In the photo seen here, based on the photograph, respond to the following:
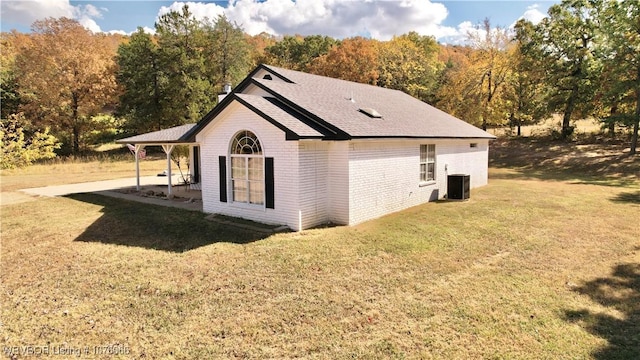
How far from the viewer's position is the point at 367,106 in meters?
15.1

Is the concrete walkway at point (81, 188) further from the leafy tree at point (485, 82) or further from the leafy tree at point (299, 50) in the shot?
the leafy tree at point (299, 50)

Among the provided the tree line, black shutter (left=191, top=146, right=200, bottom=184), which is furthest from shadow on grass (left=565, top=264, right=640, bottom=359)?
the tree line

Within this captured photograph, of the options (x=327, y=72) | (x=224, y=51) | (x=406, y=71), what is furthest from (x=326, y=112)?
(x=224, y=51)

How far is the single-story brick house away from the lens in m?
10.8

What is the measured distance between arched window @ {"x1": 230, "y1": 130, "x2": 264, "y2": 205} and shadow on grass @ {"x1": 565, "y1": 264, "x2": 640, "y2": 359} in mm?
8428

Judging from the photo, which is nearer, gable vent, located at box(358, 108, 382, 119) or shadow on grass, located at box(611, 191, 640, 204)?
gable vent, located at box(358, 108, 382, 119)

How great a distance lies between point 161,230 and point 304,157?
16.2ft

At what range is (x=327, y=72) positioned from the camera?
4184 cm

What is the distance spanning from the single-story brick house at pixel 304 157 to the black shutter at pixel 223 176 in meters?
0.03

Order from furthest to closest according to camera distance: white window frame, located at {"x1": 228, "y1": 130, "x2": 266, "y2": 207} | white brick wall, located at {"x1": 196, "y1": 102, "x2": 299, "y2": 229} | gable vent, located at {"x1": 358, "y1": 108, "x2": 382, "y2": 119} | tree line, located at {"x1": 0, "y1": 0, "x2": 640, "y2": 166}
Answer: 1. tree line, located at {"x1": 0, "y1": 0, "x2": 640, "y2": 166}
2. gable vent, located at {"x1": 358, "y1": 108, "x2": 382, "y2": 119}
3. white window frame, located at {"x1": 228, "y1": 130, "x2": 266, "y2": 207}
4. white brick wall, located at {"x1": 196, "y1": 102, "x2": 299, "y2": 229}

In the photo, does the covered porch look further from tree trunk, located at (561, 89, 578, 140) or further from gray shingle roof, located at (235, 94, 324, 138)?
tree trunk, located at (561, 89, 578, 140)

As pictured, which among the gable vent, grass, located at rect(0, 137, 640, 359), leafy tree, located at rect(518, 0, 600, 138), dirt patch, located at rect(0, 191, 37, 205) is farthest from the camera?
leafy tree, located at rect(518, 0, 600, 138)

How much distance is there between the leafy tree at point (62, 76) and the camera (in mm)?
35781

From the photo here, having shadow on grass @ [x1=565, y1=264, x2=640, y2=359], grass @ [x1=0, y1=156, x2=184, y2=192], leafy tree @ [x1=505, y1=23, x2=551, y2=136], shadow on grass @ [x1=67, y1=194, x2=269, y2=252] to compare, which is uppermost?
leafy tree @ [x1=505, y1=23, x2=551, y2=136]
